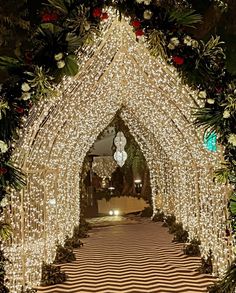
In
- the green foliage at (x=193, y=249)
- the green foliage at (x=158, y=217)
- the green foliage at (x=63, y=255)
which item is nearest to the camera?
the green foliage at (x=63, y=255)

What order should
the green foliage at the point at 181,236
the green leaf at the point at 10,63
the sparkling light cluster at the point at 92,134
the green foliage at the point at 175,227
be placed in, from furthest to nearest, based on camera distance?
the green foliage at the point at 175,227
the green foliage at the point at 181,236
the sparkling light cluster at the point at 92,134
the green leaf at the point at 10,63

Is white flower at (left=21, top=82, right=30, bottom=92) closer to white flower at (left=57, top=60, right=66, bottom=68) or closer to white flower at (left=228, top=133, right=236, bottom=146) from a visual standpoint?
white flower at (left=57, top=60, right=66, bottom=68)

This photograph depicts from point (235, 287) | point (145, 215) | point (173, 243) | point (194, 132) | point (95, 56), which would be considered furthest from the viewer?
point (145, 215)

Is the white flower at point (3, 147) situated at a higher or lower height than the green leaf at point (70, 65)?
lower

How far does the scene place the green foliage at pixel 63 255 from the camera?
8742 millimetres

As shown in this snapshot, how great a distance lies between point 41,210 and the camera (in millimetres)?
7734

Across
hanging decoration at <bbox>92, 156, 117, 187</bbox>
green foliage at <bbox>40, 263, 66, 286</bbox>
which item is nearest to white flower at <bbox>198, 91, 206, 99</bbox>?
green foliage at <bbox>40, 263, 66, 286</bbox>

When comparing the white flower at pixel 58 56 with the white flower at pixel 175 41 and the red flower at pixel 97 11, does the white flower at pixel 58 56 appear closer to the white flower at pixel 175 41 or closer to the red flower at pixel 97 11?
the red flower at pixel 97 11

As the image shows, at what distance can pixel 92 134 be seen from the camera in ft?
36.2

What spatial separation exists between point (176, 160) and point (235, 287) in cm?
708

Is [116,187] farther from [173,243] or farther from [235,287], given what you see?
[235,287]

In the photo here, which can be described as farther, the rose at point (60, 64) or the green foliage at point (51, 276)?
the green foliage at point (51, 276)

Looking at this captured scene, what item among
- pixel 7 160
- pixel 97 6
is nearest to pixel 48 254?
pixel 7 160

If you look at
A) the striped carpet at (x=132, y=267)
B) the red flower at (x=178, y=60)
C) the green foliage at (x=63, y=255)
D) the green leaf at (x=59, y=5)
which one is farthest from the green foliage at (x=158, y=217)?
the green leaf at (x=59, y=5)
